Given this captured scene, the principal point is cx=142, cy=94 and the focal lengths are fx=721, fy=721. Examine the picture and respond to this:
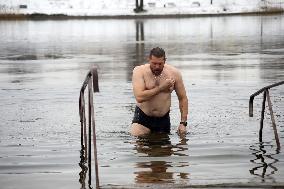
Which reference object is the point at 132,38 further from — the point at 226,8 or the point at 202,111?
the point at 226,8

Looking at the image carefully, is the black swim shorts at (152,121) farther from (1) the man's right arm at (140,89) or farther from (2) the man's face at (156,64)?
(2) the man's face at (156,64)

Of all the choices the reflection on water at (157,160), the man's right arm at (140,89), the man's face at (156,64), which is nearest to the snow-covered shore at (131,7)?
the reflection on water at (157,160)

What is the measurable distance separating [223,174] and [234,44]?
88.2 ft

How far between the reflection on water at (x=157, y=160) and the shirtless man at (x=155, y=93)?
21cm

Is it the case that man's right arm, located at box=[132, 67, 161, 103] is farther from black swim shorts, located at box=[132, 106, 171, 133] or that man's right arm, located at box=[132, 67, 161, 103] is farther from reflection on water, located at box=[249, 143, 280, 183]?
reflection on water, located at box=[249, 143, 280, 183]

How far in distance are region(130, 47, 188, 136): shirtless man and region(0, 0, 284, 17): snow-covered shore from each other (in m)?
65.6

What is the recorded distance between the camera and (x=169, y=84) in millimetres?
10094

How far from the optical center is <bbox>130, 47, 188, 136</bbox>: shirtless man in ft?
33.1

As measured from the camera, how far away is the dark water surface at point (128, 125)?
28.2 ft

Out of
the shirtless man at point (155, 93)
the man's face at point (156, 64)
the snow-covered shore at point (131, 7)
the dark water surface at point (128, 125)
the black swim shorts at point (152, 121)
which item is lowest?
the snow-covered shore at point (131, 7)

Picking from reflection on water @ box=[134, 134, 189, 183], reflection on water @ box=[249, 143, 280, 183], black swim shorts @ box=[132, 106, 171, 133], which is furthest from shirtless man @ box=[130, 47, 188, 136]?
reflection on water @ box=[249, 143, 280, 183]

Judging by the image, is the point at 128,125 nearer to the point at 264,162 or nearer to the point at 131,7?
the point at 264,162

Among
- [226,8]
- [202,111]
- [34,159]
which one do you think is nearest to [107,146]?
[34,159]

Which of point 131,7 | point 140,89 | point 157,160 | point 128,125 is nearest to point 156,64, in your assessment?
point 140,89
